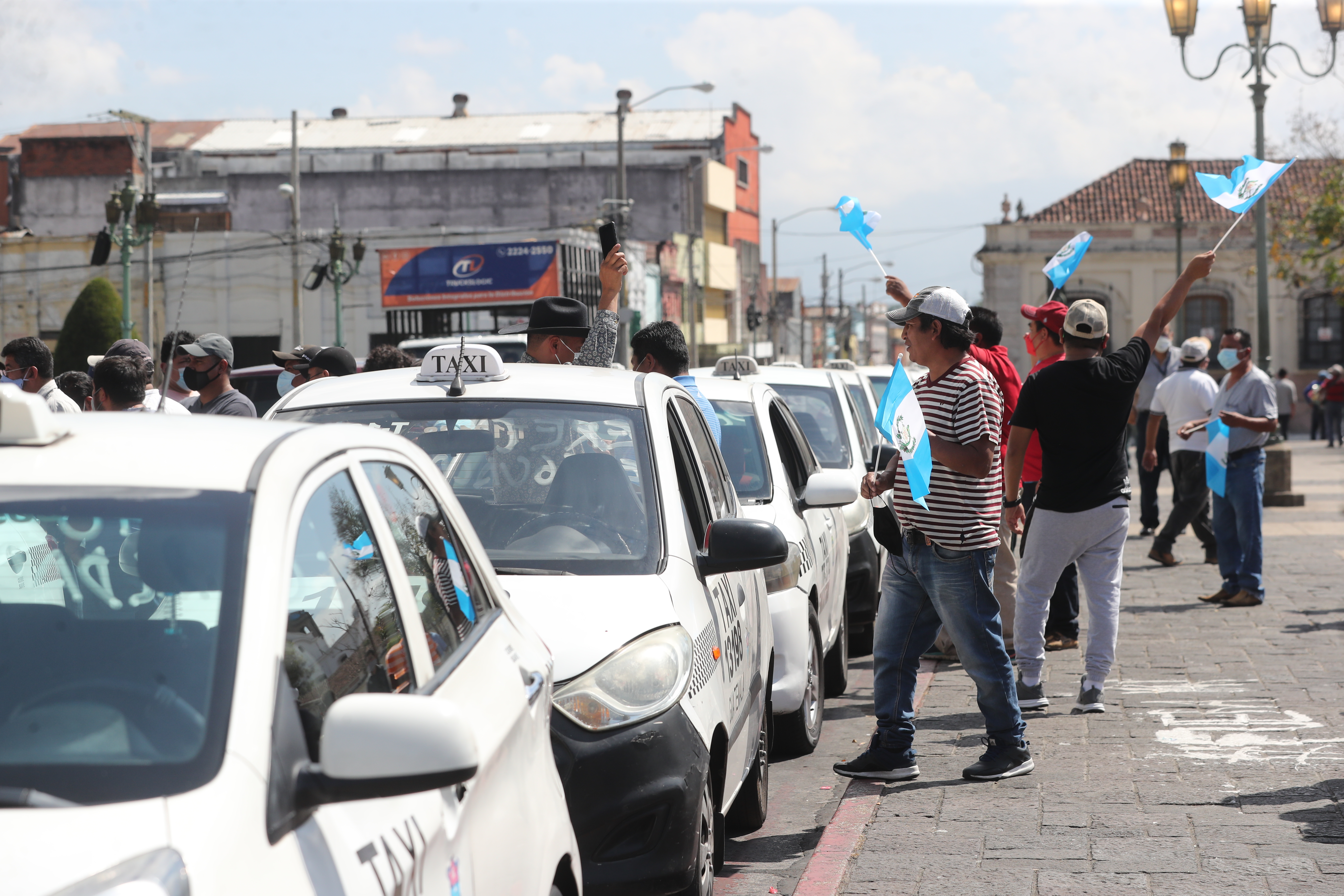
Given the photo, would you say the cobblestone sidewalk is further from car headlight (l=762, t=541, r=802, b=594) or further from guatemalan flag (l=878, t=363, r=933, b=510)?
guatemalan flag (l=878, t=363, r=933, b=510)

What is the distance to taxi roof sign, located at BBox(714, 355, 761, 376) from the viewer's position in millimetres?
9000

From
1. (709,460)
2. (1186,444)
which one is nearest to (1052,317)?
(709,460)

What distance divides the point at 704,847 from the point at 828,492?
→ 2549 mm

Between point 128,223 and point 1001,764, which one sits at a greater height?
point 128,223

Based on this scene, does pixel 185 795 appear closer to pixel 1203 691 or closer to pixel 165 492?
pixel 165 492

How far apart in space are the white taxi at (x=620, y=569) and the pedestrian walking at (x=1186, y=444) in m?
7.78

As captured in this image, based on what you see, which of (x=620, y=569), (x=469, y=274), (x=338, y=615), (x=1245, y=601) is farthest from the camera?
(x=469, y=274)

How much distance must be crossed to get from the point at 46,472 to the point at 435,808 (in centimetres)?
81

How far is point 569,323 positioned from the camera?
7.31 m

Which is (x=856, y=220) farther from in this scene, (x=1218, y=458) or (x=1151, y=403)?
(x=1151, y=403)

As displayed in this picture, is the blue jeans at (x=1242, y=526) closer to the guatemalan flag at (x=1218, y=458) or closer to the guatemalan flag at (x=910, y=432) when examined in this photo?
the guatemalan flag at (x=1218, y=458)

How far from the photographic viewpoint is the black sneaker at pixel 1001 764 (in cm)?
607

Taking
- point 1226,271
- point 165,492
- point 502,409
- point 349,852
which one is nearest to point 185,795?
point 349,852

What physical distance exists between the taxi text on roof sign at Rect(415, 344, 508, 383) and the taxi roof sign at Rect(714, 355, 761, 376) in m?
3.87
